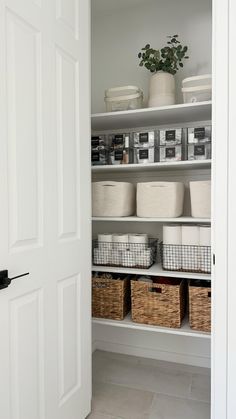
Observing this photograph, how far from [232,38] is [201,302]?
1.44 m

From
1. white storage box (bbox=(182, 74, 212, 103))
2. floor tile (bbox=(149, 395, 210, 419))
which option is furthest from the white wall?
floor tile (bbox=(149, 395, 210, 419))

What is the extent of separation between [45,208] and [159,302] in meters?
1.04

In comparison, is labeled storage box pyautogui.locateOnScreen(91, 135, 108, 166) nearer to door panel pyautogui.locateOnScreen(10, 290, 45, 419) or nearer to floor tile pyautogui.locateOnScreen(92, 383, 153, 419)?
door panel pyautogui.locateOnScreen(10, 290, 45, 419)

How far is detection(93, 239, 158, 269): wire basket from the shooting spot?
2.06 metres

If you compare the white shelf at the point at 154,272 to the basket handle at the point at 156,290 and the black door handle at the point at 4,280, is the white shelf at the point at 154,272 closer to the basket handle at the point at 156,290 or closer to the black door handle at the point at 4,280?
the basket handle at the point at 156,290

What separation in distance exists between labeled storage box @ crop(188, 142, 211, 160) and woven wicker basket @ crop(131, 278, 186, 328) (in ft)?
2.72

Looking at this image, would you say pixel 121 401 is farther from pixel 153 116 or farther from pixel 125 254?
pixel 153 116

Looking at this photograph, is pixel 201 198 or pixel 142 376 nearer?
pixel 201 198

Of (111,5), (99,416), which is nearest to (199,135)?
(111,5)

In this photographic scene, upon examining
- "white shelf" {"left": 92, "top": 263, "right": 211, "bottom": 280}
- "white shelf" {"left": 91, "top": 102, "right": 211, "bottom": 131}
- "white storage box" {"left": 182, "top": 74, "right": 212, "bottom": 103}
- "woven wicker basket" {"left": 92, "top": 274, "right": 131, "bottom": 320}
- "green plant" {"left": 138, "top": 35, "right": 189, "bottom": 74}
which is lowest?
"woven wicker basket" {"left": 92, "top": 274, "right": 131, "bottom": 320}

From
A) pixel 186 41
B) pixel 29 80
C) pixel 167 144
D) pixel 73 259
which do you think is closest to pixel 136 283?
pixel 73 259

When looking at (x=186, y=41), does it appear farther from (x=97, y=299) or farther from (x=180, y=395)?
(x=180, y=395)

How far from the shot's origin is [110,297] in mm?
2098

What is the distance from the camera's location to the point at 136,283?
6.66ft
